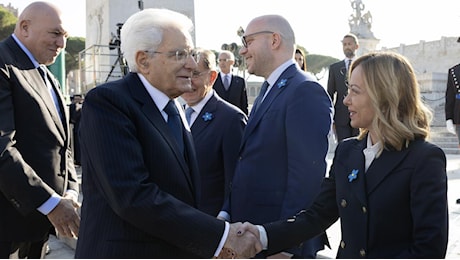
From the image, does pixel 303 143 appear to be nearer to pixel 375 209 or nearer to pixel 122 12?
pixel 375 209

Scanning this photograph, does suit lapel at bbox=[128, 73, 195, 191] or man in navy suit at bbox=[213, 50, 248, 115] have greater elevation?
suit lapel at bbox=[128, 73, 195, 191]

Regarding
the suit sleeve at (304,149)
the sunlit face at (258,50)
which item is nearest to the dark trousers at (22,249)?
the suit sleeve at (304,149)

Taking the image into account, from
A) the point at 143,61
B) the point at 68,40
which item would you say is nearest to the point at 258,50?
the point at 143,61

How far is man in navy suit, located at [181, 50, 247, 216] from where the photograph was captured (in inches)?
137

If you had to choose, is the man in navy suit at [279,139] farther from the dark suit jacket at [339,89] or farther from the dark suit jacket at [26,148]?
the dark suit jacket at [339,89]

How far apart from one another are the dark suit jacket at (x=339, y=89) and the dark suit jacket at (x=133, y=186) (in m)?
5.40

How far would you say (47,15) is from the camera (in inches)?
122

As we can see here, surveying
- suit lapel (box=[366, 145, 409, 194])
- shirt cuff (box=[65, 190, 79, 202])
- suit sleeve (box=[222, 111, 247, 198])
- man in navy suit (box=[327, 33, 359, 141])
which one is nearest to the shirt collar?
shirt cuff (box=[65, 190, 79, 202])

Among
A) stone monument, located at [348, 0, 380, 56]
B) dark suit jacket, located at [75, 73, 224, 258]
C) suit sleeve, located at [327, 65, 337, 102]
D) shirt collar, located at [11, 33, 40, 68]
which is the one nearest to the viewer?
dark suit jacket, located at [75, 73, 224, 258]

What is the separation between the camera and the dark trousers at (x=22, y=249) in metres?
2.86

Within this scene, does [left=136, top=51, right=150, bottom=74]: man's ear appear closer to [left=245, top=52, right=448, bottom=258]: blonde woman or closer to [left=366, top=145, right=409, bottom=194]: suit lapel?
[left=245, top=52, right=448, bottom=258]: blonde woman

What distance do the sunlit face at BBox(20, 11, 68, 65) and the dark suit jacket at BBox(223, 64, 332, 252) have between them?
50.6 inches

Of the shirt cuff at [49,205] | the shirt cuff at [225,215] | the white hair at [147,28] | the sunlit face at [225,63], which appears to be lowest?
the shirt cuff at [225,215]

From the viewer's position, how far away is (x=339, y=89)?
7.38m
